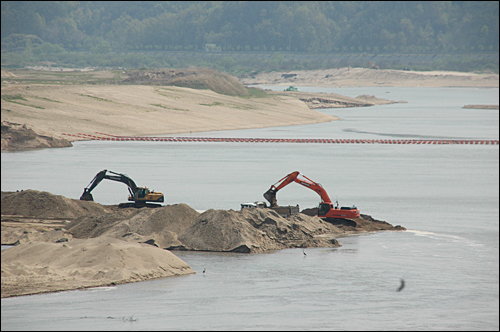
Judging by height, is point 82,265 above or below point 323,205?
below

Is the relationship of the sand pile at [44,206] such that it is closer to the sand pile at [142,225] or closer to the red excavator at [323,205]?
the sand pile at [142,225]

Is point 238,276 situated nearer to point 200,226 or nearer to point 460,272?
point 200,226

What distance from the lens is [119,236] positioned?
24.5 metres

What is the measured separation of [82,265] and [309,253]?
8136 mm

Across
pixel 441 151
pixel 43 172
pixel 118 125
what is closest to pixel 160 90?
pixel 118 125

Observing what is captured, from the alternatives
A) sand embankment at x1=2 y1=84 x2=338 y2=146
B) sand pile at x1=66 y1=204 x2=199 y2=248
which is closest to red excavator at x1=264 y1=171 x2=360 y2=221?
sand pile at x1=66 y1=204 x2=199 y2=248

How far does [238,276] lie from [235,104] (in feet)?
246

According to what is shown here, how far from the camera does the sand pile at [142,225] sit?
24.9 metres

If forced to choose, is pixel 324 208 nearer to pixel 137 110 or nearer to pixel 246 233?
pixel 246 233

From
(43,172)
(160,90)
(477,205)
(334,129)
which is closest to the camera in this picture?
(477,205)

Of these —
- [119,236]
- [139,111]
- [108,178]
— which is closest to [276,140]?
[139,111]

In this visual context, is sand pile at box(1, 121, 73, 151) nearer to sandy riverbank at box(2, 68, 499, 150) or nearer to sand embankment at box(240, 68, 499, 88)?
sandy riverbank at box(2, 68, 499, 150)

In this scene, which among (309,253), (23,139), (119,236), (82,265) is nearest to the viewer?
(82,265)

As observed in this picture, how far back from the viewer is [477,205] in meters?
34.2
